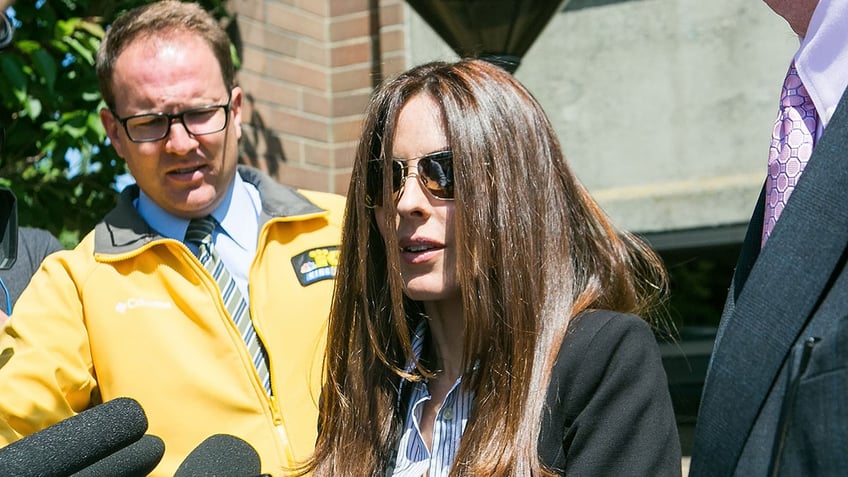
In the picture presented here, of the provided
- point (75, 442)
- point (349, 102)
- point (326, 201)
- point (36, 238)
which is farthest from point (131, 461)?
point (349, 102)

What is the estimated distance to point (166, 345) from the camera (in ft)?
8.39

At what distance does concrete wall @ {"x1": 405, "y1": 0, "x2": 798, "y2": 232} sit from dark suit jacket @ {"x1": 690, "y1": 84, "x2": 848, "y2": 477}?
360cm

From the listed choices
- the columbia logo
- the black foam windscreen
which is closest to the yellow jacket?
the columbia logo

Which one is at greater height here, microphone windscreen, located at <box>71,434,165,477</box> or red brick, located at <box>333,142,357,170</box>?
microphone windscreen, located at <box>71,434,165,477</box>

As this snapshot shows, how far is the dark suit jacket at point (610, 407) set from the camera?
5.88 ft

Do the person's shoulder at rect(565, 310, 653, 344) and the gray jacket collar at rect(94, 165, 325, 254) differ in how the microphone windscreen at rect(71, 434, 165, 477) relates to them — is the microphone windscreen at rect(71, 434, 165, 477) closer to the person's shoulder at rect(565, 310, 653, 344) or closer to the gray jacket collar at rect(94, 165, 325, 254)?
the person's shoulder at rect(565, 310, 653, 344)

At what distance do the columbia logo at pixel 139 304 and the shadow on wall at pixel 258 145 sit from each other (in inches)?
89.7

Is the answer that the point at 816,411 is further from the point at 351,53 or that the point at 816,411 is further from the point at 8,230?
the point at 351,53

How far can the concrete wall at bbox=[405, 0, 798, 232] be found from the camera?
4.82 meters

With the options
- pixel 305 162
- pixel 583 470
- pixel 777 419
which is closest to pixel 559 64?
pixel 305 162

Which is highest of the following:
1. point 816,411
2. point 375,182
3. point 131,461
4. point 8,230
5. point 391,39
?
point 816,411

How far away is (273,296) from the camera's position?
2.68 meters

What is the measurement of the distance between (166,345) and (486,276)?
953 mm

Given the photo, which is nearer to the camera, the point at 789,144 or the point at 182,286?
the point at 789,144
